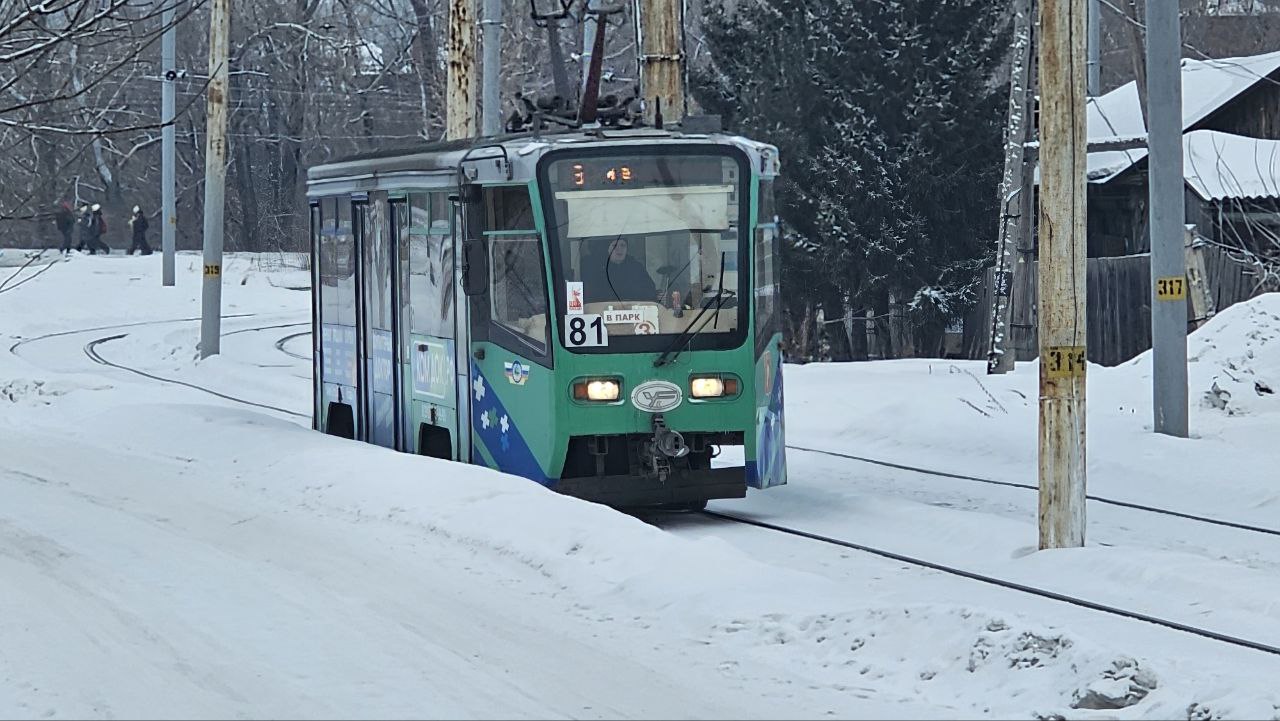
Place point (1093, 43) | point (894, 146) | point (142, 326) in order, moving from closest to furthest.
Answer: point (894, 146)
point (1093, 43)
point (142, 326)

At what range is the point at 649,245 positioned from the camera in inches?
543

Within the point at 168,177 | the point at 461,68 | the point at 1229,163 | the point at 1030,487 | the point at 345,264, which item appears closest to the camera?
the point at 1030,487

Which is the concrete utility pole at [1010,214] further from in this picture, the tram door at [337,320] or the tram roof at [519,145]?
the tram roof at [519,145]

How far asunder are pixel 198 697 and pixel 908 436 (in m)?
12.6

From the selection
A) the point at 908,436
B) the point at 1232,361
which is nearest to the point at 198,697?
the point at 908,436

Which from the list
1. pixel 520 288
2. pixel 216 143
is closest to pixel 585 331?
pixel 520 288

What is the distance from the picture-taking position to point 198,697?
26.3 ft

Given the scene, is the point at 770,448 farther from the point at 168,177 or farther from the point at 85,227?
the point at 85,227

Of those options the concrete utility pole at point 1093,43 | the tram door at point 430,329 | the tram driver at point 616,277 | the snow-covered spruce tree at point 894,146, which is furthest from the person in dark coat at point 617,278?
the concrete utility pole at point 1093,43

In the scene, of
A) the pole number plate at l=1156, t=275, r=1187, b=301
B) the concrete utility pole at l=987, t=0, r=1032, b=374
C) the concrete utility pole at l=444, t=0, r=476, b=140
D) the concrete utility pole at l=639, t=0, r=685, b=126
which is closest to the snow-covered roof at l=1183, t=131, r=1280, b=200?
the concrete utility pole at l=987, t=0, r=1032, b=374

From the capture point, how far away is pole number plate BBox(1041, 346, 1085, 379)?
11.8 meters

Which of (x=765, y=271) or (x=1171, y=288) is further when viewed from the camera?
(x=1171, y=288)

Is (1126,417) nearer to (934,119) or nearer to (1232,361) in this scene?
(1232,361)

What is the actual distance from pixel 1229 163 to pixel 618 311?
21.7 m
